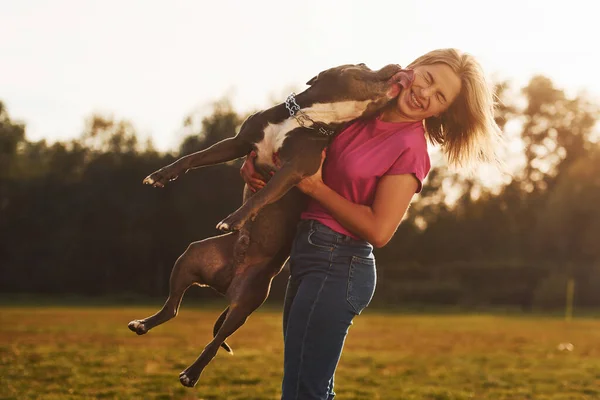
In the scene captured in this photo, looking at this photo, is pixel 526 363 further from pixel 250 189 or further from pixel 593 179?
pixel 593 179

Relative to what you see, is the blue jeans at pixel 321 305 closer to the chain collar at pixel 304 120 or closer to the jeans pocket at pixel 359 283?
the jeans pocket at pixel 359 283

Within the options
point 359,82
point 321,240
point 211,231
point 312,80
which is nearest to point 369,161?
point 321,240

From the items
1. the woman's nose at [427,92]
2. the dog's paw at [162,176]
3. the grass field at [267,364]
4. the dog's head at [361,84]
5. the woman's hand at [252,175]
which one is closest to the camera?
the woman's nose at [427,92]

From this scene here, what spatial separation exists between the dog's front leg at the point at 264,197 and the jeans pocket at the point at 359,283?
1.62 ft

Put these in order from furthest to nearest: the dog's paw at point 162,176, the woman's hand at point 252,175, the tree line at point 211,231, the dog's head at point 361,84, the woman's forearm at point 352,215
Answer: the tree line at point 211,231
the dog's paw at point 162,176
the woman's hand at point 252,175
the dog's head at point 361,84
the woman's forearm at point 352,215

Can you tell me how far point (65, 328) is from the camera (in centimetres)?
1827

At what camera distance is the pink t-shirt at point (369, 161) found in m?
3.65

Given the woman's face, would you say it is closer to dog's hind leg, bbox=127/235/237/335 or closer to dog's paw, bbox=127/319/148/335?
dog's hind leg, bbox=127/235/237/335

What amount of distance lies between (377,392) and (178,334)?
28.1ft

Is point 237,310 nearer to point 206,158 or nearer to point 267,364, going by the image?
point 206,158

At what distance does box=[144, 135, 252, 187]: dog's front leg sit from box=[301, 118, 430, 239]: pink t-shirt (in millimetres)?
635

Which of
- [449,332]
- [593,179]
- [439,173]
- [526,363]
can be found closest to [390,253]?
[439,173]

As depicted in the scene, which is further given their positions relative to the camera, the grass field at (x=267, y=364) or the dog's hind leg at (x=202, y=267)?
the grass field at (x=267, y=364)

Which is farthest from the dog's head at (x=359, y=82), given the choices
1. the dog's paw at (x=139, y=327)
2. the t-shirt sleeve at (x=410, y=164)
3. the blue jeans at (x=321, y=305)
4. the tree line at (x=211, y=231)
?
the tree line at (x=211, y=231)
